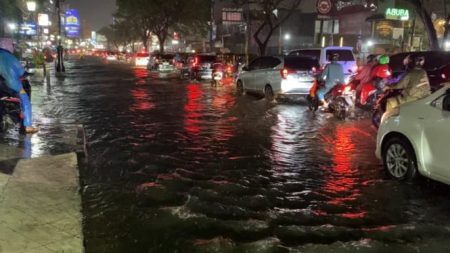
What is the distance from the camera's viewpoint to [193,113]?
14.7 meters

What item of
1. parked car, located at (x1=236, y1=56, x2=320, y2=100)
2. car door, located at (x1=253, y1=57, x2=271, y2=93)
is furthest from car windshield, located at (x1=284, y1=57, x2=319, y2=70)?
car door, located at (x1=253, y1=57, x2=271, y2=93)

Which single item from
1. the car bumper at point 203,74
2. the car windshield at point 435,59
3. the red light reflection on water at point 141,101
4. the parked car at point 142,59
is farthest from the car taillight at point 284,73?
the parked car at point 142,59

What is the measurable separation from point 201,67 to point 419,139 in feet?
76.4

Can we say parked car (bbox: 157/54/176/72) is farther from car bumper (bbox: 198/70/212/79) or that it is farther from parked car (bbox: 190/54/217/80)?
car bumper (bbox: 198/70/212/79)

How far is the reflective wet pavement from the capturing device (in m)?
5.09

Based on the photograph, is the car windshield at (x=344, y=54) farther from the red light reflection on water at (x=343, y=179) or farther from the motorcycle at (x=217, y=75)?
the red light reflection on water at (x=343, y=179)

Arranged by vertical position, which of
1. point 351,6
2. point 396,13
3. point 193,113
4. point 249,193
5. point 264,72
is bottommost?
point 249,193

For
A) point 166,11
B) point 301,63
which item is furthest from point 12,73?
point 166,11

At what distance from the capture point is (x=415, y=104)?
22.4 feet

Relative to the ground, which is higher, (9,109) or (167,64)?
(167,64)

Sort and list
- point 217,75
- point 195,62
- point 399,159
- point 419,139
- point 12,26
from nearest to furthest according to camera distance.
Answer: point 419,139 → point 399,159 → point 217,75 → point 195,62 → point 12,26

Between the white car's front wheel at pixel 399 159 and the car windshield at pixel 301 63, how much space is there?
9883mm

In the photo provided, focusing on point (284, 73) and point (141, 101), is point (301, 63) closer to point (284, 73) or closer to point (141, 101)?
point (284, 73)

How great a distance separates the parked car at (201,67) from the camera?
2920 centimetres
